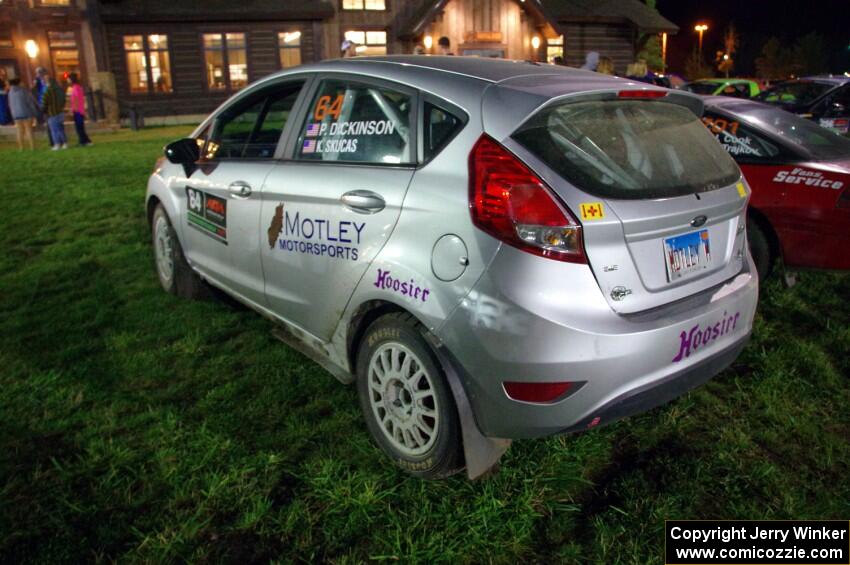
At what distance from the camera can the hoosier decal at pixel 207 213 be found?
12.5 feet

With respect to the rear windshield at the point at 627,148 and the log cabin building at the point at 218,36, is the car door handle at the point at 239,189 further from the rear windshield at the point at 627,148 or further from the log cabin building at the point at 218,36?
the log cabin building at the point at 218,36

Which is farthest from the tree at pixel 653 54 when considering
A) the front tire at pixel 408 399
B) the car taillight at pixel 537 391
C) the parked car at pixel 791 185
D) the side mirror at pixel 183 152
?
the car taillight at pixel 537 391

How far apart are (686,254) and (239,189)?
7.58ft

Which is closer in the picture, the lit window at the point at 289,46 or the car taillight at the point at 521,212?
the car taillight at the point at 521,212

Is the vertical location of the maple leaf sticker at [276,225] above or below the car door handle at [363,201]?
below

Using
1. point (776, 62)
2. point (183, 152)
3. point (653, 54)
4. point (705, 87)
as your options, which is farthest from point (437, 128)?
point (776, 62)

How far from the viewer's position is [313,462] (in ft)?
9.41

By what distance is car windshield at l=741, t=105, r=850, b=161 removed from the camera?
4.79 meters

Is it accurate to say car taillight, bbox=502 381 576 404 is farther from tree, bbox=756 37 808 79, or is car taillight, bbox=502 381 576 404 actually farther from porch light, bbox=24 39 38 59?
tree, bbox=756 37 808 79

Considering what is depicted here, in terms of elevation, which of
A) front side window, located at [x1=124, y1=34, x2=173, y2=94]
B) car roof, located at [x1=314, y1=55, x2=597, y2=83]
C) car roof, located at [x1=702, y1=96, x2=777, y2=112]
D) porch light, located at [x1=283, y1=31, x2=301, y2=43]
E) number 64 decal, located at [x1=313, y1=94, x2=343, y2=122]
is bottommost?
car roof, located at [x1=702, y1=96, x2=777, y2=112]

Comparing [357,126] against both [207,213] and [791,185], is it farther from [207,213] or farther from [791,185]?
[791,185]

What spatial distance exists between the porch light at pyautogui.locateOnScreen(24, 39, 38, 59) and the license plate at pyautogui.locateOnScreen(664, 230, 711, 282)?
25.4 metres

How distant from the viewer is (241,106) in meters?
4.09

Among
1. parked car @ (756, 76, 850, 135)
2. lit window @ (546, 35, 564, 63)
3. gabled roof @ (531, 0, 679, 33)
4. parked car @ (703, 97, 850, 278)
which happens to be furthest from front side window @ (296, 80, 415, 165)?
gabled roof @ (531, 0, 679, 33)
